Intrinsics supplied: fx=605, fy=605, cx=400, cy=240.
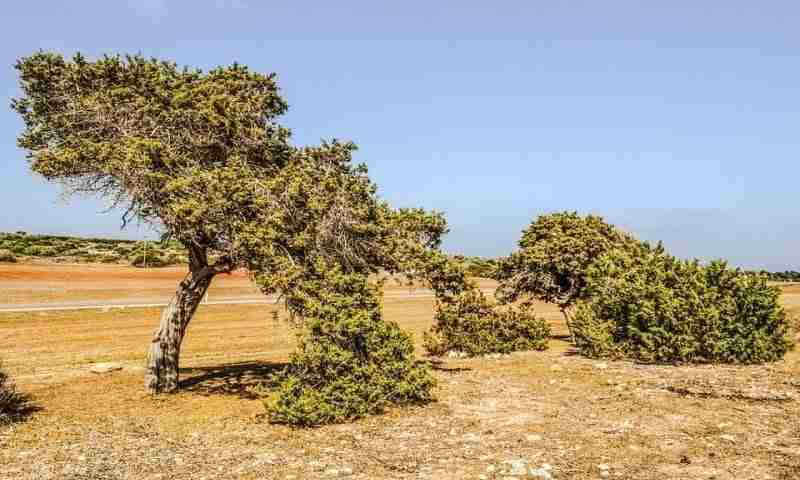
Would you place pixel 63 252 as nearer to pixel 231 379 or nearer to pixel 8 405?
pixel 231 379

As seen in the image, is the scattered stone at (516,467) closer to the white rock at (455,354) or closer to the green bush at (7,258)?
the white rock at (455,354)

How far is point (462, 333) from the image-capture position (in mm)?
22094

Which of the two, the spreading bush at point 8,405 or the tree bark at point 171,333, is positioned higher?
the tree bark at point 171,333

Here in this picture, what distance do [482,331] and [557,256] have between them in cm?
418

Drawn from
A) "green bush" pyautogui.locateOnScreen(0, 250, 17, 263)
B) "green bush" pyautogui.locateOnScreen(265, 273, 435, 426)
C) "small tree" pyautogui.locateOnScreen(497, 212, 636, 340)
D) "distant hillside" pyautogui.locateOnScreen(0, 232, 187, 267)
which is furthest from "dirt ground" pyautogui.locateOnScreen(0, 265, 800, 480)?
"green bush" pyautogui.locateOnScreen(0, 250, 17, 263)

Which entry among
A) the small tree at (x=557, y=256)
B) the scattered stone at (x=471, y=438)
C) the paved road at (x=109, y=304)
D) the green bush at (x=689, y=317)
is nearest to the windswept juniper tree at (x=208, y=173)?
the scattered stone at (x=471, y=438)

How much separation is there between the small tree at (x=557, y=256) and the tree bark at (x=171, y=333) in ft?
43.0

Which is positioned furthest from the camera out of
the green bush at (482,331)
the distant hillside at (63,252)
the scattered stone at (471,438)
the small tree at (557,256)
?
the distant hillside at (63,252)

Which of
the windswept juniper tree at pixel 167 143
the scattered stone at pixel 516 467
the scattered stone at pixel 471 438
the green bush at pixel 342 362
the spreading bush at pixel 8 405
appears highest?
the windswept juniper tree at pixel 167 143

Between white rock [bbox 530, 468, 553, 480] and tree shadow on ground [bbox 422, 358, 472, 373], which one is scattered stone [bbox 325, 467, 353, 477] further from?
tree shadow on ground [bbox 422, 358, 472, 373]

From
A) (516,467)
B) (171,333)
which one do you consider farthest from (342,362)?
(171,333)

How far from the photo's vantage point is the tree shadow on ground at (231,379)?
1478 cm

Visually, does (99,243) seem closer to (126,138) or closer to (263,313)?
(263,313)

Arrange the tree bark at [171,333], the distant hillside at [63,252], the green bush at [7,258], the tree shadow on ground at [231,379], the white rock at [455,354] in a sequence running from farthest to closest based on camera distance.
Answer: the distant hillside at [63,252]
the green bush at [7,258]
the white rock at [455,354]
the tree shadow on ground at [231,379]
the tree bark at [171,333]
